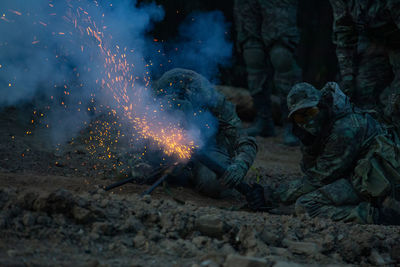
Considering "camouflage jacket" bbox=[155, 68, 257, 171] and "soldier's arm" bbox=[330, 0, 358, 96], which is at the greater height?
"soldier's arm" bbox=[330, 0, 358, 96]

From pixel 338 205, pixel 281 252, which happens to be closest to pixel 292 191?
Answer: pixel 338 205

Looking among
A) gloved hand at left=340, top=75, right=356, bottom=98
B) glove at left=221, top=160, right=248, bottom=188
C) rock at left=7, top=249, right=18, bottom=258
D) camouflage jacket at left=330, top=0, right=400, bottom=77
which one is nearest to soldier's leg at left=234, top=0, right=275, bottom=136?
camouflage jacket at left=330, top=0, right=400, bottom=77

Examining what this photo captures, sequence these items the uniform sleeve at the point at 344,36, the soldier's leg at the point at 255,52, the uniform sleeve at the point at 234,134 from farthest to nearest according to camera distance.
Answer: the soldier's leg at the point at 255,52
the uniform sleeve at the point at 344,36
the uniform sleeve at the point at 234,134

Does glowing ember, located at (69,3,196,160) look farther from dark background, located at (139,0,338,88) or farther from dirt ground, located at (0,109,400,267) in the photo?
dark background, located at (139,0,338,88)

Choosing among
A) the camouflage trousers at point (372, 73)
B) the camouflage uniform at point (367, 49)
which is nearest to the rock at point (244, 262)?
the camouflage uniform at point (367, 49)

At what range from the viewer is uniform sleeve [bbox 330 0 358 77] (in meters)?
4.99

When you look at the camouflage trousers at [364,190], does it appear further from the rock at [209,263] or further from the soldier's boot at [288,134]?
the soldier's boot at [288,134]

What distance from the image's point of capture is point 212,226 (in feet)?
8.91

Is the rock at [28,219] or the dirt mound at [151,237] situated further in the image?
the rock at [28,219]

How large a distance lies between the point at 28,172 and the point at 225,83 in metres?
7.27

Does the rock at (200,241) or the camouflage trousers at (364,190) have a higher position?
the camouflage trousers at (364,190)

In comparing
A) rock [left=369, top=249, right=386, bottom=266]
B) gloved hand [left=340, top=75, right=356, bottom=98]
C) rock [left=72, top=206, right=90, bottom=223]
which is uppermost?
gloved hand [left=340, top=75, right=356, bottom=98]

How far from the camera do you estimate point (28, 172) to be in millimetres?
4156

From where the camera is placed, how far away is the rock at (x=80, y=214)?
2.58 meters
